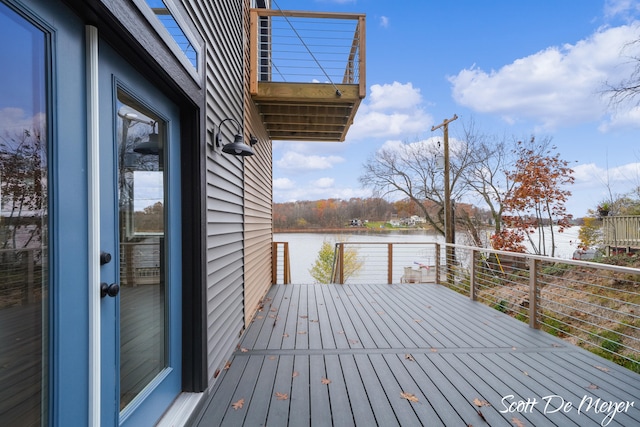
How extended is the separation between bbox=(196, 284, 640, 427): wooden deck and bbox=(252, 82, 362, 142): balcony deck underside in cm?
281

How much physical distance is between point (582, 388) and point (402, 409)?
1381 mm

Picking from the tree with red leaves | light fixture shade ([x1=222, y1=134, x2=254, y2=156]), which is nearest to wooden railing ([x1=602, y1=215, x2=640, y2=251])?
the tree with red leaves

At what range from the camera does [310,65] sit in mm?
4043

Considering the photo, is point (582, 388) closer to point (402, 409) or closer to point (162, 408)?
point (402, 409)

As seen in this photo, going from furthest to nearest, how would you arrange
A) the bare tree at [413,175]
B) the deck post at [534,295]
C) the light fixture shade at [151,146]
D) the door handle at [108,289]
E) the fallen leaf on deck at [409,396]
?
the bare tree at [413,175] → the deck post at [534,295] → the fallen leaf on deck at [409,396] → the light fixture shade at [151,146] → the door handle at [108,289]

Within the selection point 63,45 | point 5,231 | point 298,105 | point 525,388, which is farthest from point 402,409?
point 298,105

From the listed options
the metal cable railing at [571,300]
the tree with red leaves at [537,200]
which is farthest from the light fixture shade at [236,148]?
the tree with red leaves at [537,200]

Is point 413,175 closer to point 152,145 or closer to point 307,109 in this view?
point 307,109

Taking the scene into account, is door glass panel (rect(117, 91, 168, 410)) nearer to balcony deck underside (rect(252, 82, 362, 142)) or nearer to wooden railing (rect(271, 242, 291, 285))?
balcony deck underside (rect(252, 82, 362, 142))

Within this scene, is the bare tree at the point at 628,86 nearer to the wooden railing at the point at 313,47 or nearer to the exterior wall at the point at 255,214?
the wooden railing at the point at 313,47

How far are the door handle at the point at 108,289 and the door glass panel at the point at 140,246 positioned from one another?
0.44ft

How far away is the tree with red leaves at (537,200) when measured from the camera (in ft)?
30.7

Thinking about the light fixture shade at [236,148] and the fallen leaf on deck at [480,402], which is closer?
the fallen leaf on deck at [480,402]

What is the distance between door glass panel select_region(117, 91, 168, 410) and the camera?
1.34 metres
